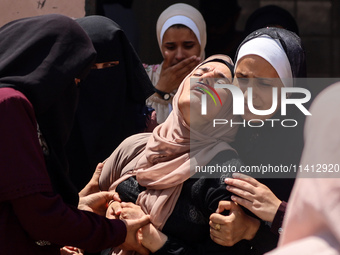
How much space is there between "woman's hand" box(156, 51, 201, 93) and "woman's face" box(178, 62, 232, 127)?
44.1 inches

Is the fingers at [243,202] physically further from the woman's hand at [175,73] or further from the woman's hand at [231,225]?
the woman's hand at [175,73]

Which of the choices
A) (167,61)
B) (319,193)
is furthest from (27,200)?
(167,61)

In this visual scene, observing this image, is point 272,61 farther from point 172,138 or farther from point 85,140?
point 85,140

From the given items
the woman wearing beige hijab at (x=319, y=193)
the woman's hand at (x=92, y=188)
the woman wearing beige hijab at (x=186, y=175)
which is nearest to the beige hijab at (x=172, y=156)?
the woman wearing beige hijab at (x=186, y=175)

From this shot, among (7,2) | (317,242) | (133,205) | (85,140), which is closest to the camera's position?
(317,242)

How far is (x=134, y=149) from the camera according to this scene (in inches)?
99.0

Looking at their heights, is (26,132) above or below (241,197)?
above

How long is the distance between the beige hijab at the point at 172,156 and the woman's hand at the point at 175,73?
1.14m

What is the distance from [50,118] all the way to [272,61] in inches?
33.0

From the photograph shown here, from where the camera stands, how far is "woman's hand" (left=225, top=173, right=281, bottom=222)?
216 cm

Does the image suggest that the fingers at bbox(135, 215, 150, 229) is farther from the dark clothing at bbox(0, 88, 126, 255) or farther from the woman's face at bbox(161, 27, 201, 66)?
the woman's face at bbox(161, 27, 201, 66)

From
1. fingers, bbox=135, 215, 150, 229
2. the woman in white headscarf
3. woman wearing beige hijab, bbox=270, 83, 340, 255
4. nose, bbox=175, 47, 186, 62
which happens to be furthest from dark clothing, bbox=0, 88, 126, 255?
nose, bbox=175, 47, 186, 62

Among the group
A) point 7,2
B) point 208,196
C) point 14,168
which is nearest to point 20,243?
point 14,168

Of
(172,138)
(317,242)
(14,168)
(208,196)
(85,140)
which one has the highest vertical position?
(317,242)
